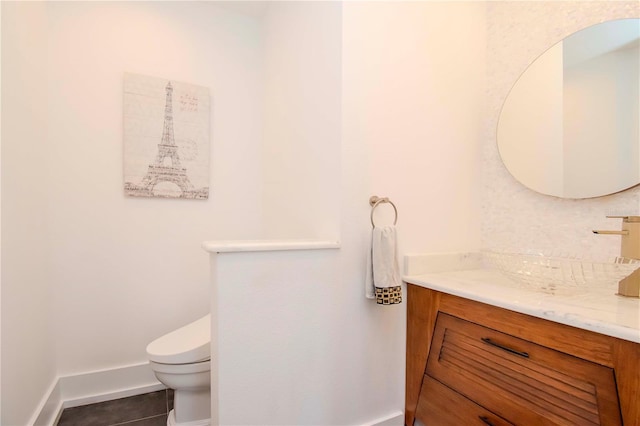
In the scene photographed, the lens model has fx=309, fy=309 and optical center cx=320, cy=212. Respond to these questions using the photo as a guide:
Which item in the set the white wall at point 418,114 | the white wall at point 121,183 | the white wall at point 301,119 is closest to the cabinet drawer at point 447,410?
the white wall at point 418,114

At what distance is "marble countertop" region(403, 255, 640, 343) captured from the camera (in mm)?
813

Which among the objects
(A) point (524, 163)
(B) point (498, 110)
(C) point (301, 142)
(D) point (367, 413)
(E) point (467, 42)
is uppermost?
(E) point (467, 42)

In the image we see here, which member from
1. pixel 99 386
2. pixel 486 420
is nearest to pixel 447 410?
pixel 486 420

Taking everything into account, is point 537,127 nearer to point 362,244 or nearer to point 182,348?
point 362,244

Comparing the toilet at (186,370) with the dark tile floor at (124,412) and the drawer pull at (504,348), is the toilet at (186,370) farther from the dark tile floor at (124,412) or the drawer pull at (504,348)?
the drawer pull at (504,348)

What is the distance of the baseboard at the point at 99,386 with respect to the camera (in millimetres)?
1651

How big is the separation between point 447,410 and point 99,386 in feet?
6.11

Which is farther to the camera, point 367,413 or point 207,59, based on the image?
point 207,59

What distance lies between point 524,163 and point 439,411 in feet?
3.93

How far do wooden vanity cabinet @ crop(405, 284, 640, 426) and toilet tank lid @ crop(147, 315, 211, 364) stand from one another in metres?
0.95

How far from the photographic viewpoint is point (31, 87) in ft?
4.70

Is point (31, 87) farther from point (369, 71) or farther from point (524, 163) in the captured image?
point (524, 163)

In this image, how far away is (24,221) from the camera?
4.38 ft

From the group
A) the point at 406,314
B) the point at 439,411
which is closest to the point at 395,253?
the point at 406,314
